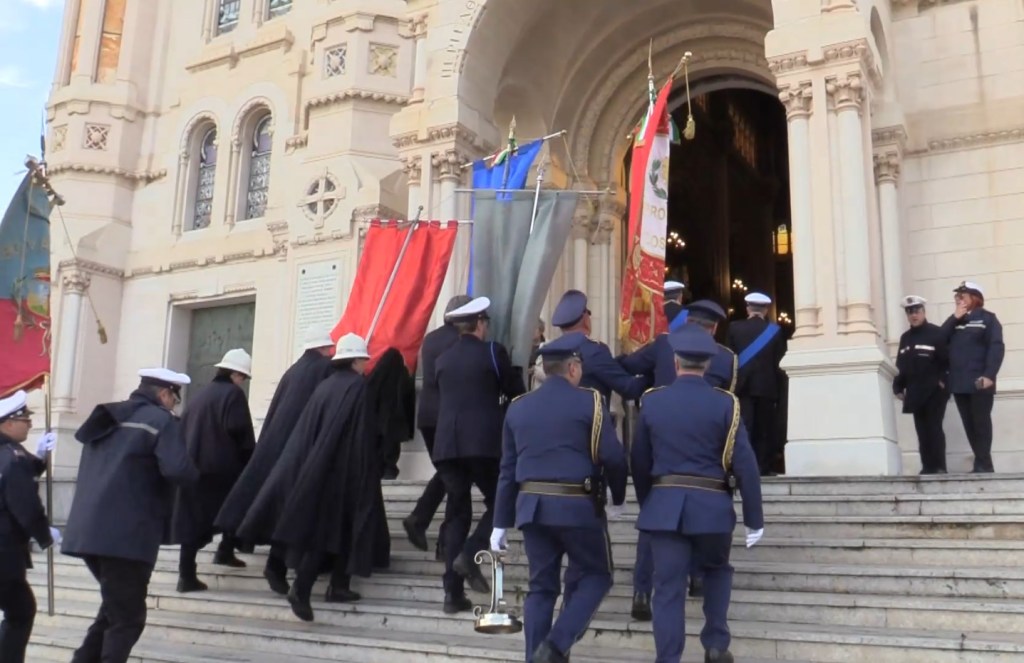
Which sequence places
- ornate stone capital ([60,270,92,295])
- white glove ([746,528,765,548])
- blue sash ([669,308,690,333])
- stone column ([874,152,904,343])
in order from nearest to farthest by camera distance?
white glove ([746,528,765,548]) < blue sash ([669,308,690,333]) < stone column ([874,152,904,343]) < ornate stone capital ([60,270,92,295])

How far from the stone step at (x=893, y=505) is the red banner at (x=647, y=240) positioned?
1.59 metres

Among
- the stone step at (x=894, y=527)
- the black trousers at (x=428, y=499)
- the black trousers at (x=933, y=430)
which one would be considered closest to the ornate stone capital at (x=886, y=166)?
the black trousers at (x=933, y=430)

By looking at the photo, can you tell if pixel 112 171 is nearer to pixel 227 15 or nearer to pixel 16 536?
pixel 227 15

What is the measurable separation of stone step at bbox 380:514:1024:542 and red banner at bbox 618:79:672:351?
1.85 meters

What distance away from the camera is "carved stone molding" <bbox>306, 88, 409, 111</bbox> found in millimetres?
14992

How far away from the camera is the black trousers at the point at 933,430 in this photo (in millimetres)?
8984

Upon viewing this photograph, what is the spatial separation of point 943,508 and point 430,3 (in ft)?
32.3

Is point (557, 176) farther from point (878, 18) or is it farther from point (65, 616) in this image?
point (65, 616)

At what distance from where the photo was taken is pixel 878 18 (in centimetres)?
1114

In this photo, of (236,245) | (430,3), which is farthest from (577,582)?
(236,245)

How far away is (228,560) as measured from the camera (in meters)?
8.20

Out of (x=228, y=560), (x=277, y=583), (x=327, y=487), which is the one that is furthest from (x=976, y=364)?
(x=228, y=560)

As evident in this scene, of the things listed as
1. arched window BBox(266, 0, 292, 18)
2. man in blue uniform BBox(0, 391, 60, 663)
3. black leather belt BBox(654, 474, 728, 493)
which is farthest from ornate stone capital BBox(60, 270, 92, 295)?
black leather belt BBox(654, 474, 728, 493)

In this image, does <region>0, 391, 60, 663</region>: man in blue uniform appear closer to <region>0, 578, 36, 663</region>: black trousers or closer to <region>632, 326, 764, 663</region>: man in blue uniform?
<region>0, 578, 36, 663</region>: black trousers
